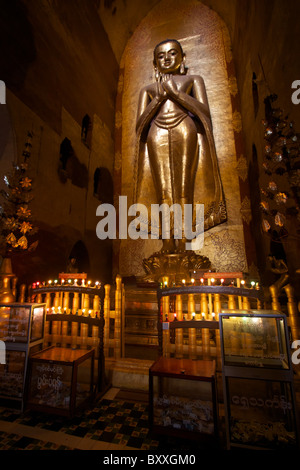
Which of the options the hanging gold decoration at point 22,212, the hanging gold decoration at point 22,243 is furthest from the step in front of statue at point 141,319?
the hanging gold decoration at point 22,212

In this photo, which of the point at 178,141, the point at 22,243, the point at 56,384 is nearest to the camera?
the point at 56,384

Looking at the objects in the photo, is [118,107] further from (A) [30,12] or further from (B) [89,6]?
(A) [30,12]

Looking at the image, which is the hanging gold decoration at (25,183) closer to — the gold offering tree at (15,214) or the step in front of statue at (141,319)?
the gold offering tree at (15,214)

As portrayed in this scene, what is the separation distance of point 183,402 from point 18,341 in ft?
5.01

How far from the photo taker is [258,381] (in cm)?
159

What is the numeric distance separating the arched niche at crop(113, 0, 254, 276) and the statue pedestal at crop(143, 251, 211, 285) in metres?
0.60

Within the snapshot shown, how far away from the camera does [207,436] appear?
1539 mm

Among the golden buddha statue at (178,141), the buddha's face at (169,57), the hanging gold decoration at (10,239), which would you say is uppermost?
the buddha's face at (169,57)

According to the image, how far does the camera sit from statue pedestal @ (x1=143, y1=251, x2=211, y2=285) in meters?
4.52

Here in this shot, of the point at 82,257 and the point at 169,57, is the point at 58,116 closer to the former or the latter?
the point at 82,257

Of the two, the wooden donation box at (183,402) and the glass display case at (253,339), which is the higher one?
the glass display case at (253,339)

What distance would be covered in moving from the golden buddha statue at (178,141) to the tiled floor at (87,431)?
320 centimetres

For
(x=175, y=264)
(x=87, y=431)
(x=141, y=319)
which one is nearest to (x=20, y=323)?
(x=87, y=431)

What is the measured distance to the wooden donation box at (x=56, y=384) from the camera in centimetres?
186
